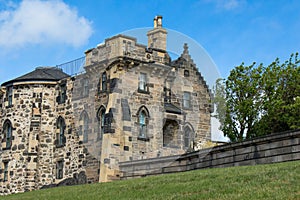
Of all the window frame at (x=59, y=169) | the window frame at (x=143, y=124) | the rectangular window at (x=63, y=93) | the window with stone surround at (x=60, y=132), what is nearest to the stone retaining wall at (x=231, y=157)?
the window frame at (x=143, y=124)

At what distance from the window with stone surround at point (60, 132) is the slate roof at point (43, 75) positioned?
2946 mm

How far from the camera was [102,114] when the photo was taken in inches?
1193

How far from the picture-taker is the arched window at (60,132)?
36481 mm

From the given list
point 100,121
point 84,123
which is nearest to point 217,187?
point 84,123

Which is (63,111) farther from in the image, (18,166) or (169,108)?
(169,108)

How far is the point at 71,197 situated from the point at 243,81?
24067 mm

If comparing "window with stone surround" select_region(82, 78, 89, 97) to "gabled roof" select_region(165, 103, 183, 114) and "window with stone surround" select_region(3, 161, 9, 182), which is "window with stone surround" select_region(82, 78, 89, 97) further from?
"window with stone surround" select_region(3, 161, 9, 182)

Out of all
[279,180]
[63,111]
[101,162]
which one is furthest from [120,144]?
[279,180]

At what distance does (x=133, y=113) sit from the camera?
2530 cm

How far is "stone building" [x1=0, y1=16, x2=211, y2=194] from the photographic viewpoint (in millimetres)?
23875

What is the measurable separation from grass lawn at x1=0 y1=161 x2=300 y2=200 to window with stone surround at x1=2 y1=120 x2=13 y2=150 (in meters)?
17.4

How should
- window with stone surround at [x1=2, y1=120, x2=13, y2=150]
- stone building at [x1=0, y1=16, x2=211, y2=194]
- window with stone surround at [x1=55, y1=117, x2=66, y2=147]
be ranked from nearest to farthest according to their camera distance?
stone building at [x1=0, y1=16, x2=211, y2=194] < window with stone surround at [x1=55, y1=117, x2=66, y2=147] < window with stone surround at [x1=2, y1=120, x2=13, y2=150]

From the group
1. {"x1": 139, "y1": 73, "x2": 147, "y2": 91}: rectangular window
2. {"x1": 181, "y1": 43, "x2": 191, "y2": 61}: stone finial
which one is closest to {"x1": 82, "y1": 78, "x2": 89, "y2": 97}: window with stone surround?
{"x1": 139, "y1": 73, "x2": 147, "y2": 91}: rectangular window

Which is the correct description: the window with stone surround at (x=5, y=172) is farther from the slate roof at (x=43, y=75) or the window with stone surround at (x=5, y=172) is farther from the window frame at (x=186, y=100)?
the window frame at (x=186, y=100)
